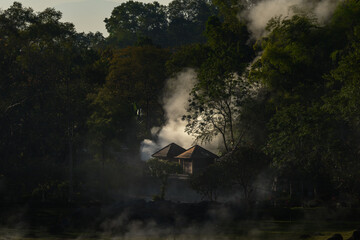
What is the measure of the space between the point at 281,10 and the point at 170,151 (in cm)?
2283

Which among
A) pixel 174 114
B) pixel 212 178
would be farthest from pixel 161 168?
pixel 212 178

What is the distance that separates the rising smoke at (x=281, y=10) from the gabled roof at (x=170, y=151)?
767 inches

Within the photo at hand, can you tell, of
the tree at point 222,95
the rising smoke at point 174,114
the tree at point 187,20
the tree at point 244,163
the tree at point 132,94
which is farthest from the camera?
the tree at point 187,20

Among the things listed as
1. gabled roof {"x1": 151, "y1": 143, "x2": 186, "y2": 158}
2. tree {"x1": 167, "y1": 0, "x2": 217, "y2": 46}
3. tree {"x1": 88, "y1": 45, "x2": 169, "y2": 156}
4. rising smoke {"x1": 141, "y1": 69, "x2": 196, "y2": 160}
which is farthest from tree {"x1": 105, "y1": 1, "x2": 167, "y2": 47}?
gabled roof {"x1": 151, "y1": 143, "x2": 186, "y2": 158}

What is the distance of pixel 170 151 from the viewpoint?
73125mm

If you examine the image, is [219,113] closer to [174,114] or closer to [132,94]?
[174,114]

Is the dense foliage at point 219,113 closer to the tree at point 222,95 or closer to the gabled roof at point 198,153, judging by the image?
the tree at point 222,95

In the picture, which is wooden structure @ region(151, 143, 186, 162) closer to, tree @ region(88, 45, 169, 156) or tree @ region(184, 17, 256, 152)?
tree @ region(88, 45, 169, 156)

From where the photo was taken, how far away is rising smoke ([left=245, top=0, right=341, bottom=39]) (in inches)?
2329

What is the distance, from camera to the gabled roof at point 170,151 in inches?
2869

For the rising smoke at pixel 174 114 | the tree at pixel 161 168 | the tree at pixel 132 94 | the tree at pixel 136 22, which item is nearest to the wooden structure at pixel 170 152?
the rising smoke at pixel 174 114

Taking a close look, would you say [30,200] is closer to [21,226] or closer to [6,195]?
[6,195]

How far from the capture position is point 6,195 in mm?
54438

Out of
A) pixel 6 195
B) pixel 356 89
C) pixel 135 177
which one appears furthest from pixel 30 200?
pixel 356 89
